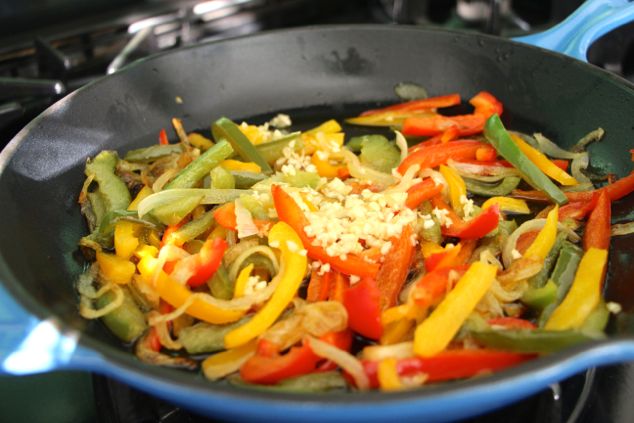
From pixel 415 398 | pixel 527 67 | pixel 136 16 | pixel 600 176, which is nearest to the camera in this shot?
pixel 415 398

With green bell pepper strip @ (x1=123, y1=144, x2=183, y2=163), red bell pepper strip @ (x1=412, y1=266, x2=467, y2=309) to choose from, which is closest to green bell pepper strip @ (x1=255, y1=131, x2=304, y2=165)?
green bell pepper strip @ (x1=123, y1=144, x2=183, y2=163)

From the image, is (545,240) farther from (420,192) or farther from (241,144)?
(241,144)

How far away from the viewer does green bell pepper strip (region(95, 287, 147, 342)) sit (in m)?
1.44

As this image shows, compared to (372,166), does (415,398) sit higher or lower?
lower

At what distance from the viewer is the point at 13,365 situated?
1066 millimetres

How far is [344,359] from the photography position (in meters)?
1.26

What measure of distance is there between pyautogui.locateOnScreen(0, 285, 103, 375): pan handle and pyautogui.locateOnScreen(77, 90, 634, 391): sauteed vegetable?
0.99 feet

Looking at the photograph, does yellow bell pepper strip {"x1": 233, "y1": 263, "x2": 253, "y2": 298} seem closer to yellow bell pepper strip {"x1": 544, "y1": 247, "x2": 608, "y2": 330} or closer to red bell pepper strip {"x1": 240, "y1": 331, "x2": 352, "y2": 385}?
red bell pepper strip {"x1": 240, "y1": 331, "x2": 352, "y2": 385}

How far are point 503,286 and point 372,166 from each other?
63cm

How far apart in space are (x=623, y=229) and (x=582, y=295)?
1.16 ft

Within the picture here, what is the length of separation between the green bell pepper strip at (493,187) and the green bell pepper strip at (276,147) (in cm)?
50

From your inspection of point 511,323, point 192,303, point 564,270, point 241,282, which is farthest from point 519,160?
point 192,303

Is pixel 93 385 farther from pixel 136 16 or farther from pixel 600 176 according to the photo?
pixel 136 16

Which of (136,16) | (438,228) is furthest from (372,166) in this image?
(136,16)
